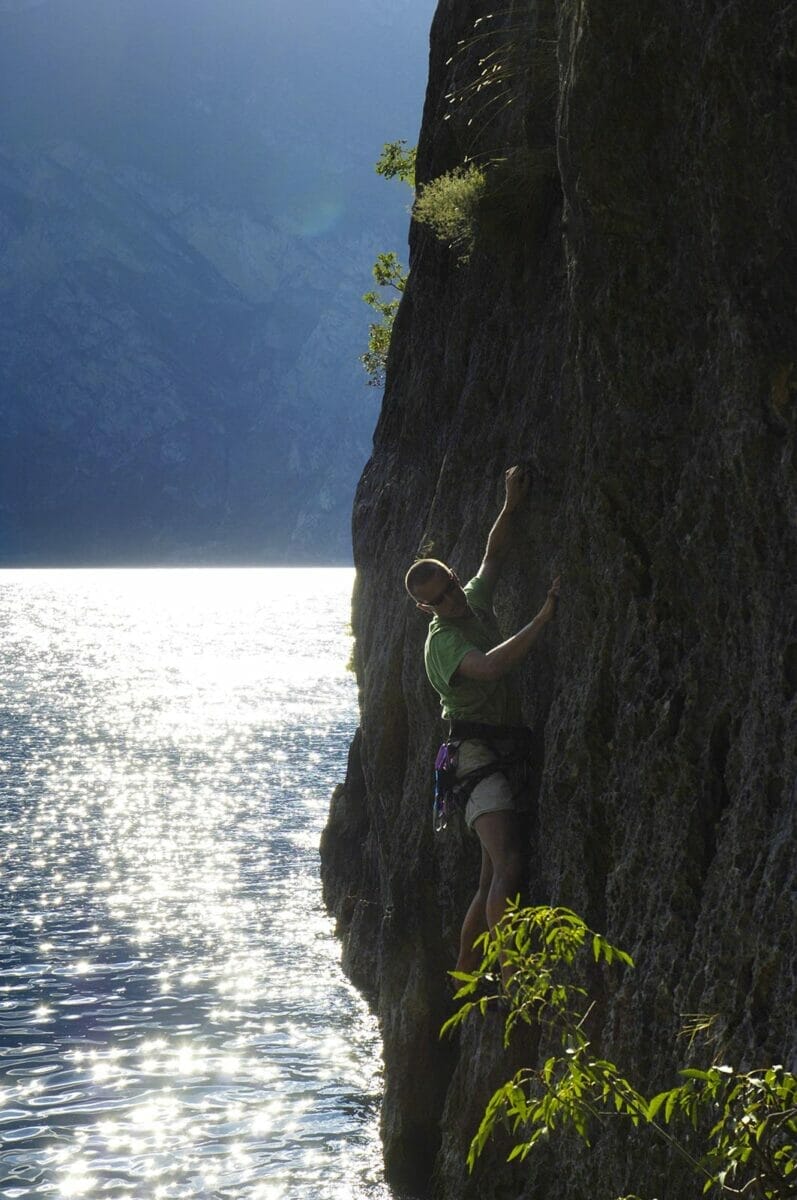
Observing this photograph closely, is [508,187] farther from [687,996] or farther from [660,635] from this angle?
[687,996]

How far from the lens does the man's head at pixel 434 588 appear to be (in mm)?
8742

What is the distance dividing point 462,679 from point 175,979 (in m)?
10.7

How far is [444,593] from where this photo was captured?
8859mm

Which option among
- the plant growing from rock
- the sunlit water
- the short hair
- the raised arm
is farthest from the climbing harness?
the plant growing from rock

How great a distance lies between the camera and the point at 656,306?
716cm

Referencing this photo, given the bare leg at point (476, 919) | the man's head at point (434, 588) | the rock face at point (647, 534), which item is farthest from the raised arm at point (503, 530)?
the bare leg at point (476, 919)

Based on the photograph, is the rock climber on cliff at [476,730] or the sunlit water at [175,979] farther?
the sunlit water at [175,979]

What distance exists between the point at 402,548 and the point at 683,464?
752 cm

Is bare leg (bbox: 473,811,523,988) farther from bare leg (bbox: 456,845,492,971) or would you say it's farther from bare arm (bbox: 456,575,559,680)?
bare arm (bbox: 456,575,559,680)

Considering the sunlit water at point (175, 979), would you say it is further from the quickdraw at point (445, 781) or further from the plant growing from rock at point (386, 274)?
the plant growing from rock at point (386, 274)

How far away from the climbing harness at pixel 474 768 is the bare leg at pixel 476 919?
43 centimetres

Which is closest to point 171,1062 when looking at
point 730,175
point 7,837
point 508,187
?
point 508,187

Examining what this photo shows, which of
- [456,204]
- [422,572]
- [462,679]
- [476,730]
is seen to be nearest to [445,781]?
[476,730]

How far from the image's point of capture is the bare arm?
8.30m
